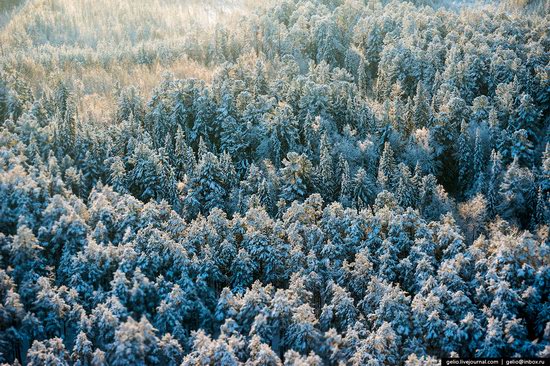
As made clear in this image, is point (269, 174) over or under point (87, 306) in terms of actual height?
over

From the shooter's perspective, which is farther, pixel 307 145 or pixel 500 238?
pixel 307 145

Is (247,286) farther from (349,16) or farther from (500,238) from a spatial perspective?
(349,16)

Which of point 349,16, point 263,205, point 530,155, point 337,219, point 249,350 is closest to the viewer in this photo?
point 249,350

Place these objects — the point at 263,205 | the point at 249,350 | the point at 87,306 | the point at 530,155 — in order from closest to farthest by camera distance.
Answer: the point at 249,350
the point at 87,306
the point at 263,205
the point at 530,155

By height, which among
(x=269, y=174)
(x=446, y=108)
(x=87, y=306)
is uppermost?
(x=446, y=108)

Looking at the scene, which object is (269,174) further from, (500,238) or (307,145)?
(500,238)

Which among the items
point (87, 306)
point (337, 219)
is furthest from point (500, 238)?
point (87, 306)

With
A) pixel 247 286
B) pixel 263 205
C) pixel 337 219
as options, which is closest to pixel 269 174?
pixel 263 205
